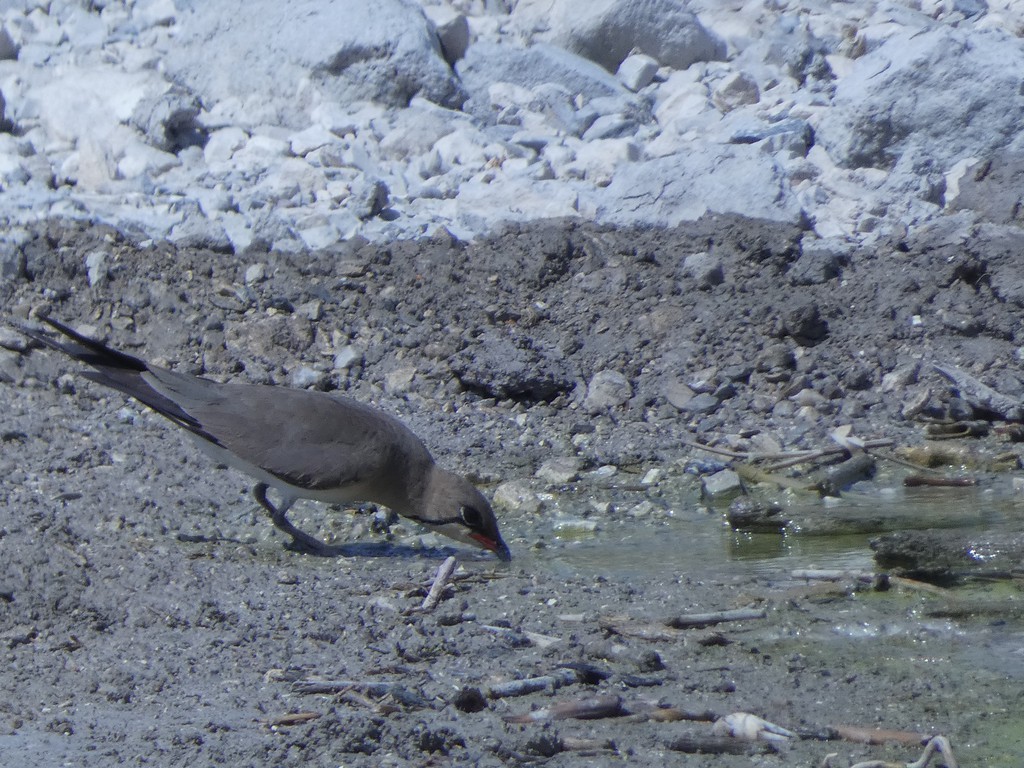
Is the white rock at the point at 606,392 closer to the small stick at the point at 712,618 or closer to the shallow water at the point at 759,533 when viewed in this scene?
the shallow water at the point at 759,533

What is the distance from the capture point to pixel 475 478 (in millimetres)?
7680

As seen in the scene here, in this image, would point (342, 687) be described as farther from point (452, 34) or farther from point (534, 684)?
point (452, 34)

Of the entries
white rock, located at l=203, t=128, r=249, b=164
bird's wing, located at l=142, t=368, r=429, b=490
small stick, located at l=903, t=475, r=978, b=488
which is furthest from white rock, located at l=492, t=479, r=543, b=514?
white rock, located at l=203, t=128, r=249, b=164

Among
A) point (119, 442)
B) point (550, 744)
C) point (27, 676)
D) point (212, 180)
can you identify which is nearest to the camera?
point (550, 744)

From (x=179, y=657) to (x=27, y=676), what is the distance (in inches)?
19.6

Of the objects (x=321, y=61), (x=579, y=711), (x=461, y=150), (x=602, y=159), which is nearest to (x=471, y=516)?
(x=579, y=711)

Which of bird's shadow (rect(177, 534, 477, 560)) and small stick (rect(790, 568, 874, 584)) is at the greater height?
small stick (rect(790, 568, 874, 584))

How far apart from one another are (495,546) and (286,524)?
3.27 feet

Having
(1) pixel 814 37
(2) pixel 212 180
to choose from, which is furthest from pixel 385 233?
(1) pixel 814 37

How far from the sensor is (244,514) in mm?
7266

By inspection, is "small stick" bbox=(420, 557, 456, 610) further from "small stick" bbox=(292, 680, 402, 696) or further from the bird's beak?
"small stick" bbox=(292, 680, 402, 696)

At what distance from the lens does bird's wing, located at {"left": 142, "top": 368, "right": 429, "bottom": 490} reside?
6.75 metres

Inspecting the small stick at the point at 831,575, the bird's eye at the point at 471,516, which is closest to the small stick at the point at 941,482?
the small stick at the point at 831,575

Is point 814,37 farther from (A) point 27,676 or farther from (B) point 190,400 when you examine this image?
(A) point 27,676
